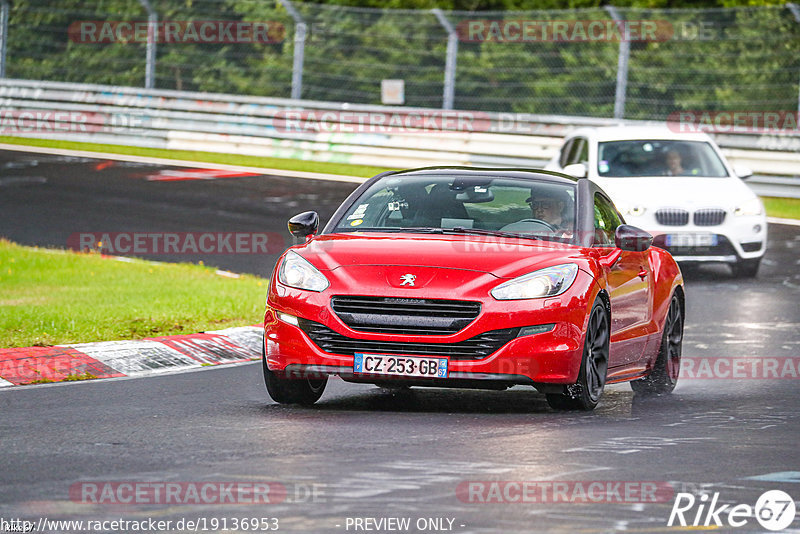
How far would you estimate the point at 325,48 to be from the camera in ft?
95.9

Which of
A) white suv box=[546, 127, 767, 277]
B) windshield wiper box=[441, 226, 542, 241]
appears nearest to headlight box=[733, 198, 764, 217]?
white suv box=[546, 127, 767, 277]

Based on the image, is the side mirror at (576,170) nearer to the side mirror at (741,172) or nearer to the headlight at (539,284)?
the side mirror at (741,172)

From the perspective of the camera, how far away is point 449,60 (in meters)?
27.3

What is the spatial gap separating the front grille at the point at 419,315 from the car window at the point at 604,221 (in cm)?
154

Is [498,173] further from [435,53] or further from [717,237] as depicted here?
[435,53]

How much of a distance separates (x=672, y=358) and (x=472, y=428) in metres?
2.91

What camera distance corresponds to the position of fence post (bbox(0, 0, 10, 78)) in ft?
102

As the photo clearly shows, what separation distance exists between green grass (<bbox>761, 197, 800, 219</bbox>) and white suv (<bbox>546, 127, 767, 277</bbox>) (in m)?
5.26


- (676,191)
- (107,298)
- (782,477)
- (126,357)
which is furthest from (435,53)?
(782,477)

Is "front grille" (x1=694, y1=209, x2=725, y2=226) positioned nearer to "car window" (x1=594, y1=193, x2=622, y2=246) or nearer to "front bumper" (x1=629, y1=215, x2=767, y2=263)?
"front bumper" (x1=629, y1=215, x2=767, y2=263)

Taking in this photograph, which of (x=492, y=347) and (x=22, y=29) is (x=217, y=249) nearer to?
(x=492, y=347)

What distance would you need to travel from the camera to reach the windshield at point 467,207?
32.5 feet

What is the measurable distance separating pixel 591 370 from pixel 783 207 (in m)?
16.1

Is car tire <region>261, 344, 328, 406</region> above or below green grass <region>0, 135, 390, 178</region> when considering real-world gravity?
above
